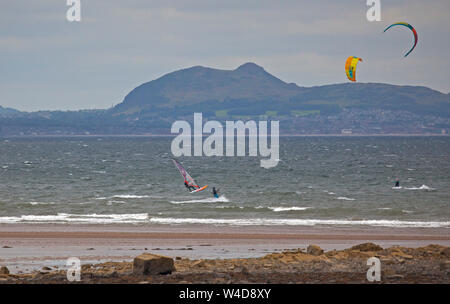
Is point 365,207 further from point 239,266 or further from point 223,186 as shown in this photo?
point 239,266

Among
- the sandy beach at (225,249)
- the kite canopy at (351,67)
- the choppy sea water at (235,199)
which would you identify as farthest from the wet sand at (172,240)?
the kite canopy at (351,67)

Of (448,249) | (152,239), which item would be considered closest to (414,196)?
(152,239)

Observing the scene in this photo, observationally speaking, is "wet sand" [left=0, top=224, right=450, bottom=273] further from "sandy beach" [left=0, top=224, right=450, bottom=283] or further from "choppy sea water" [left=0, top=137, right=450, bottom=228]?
"choppy sea water" [left=0, top=137, right=450, bottom=228]

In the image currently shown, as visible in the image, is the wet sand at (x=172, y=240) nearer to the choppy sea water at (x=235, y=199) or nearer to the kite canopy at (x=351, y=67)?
the choppy sea water at (x=235, y=199)

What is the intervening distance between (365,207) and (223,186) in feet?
61.1

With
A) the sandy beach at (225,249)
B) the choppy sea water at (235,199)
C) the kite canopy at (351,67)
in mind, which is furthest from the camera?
the choppy sea water at (235,199)

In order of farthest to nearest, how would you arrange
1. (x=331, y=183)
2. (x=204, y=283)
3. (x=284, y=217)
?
(x=331, y=183) < (x=284, y=217) < (x=204, y=283)

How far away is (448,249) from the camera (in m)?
17.2

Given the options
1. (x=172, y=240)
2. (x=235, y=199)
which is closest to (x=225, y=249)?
(x=172, y=240)

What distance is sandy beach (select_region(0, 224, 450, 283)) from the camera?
46.3ft

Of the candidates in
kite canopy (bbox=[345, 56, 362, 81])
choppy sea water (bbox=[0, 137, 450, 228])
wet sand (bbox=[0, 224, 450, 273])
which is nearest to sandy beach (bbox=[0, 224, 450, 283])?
wet sand (bbox=[0, 224, 450, 273])

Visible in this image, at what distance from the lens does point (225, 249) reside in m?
22.2

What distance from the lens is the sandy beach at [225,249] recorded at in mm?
14120

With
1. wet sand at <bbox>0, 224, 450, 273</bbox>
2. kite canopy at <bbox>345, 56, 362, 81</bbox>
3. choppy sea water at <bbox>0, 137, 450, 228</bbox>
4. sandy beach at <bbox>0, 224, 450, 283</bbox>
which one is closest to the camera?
sandy beach at <bbox>0, 224, 450, 283</bbox>
